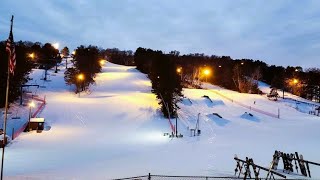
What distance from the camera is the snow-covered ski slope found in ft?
92.2

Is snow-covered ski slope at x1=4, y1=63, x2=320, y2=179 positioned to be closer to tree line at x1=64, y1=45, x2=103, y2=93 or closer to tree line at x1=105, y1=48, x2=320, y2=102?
tree line at x1=64, y1=45, x2=103, y2=93

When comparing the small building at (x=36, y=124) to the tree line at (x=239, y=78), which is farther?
the tree line at (x=239, y=78)

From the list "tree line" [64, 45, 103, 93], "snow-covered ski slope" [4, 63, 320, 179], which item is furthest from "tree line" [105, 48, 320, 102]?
"tree line" [64, 45, 103, 93]

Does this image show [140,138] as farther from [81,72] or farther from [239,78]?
[239,78]

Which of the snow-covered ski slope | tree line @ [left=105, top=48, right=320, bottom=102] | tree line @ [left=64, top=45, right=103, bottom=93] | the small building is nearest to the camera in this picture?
the snow-covered ski slope

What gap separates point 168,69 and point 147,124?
40.3ft

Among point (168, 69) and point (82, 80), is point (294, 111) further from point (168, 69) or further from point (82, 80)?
point (82, 80)

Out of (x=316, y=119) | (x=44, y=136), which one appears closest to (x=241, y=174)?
(x=44, y=136)

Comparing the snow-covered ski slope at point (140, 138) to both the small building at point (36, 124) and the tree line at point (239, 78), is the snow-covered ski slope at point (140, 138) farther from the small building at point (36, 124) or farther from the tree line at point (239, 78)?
the tree line at point (239, 78)

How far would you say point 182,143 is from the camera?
4172cm

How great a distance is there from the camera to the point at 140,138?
1734 inches

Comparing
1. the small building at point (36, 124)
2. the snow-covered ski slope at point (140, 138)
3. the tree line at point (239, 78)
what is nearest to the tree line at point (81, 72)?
the snow-covered ski slope at point (140, 138)

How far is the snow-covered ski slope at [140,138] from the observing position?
28.1 meters

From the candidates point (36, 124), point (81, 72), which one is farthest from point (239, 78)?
point (36, 124)
